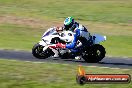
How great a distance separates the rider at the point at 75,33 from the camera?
68.4 feet

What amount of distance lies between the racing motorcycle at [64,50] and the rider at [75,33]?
15cm

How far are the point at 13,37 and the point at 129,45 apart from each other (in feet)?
27.1

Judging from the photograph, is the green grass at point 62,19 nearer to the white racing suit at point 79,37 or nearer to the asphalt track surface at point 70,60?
the asphalt track surface at point 70,60

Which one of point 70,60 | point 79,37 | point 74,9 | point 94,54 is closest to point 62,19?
point 74,9

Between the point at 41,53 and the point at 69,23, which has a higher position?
the point at 69,23

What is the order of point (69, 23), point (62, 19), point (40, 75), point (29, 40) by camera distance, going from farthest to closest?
point (62, 19) → point (29, 40) → point (69, 23) → point (40, 75)

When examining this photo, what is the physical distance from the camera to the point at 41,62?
20.5m

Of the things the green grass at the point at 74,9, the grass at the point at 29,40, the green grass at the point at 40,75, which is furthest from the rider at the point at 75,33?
the green grass at the point at 74,9

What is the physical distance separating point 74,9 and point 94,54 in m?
30.0

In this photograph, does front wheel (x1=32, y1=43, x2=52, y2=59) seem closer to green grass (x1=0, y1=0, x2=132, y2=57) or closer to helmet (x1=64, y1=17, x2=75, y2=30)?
helmet (x1=64, y1=17, x2=75, y2=30)

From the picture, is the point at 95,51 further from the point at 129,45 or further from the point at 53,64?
the point at 129,45

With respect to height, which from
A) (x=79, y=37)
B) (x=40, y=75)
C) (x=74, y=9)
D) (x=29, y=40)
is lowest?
(x=40, y=75)

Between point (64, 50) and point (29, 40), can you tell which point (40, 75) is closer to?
point (64, 50)

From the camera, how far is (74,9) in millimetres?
50969
